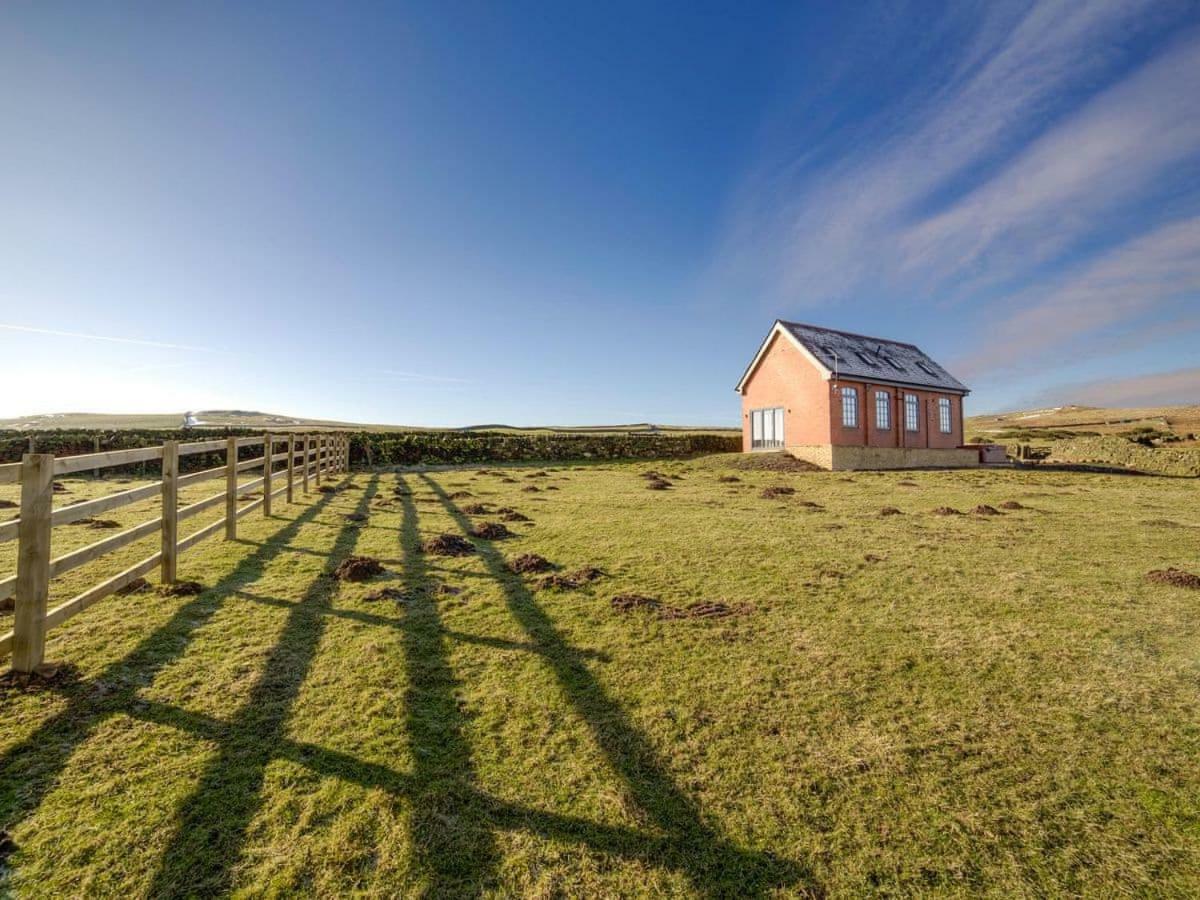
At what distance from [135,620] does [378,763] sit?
3906 millimetres

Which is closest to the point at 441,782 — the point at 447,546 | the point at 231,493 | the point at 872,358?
the point at 447,546

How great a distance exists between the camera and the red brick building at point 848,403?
92.0 feet

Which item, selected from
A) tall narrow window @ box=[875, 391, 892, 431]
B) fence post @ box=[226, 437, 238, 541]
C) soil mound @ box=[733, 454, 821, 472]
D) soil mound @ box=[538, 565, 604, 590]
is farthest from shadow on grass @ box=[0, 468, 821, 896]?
tall narrow window @ box=[875, 391, 892, 431]

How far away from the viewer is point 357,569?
7.29 m

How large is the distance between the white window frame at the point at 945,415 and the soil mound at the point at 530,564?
108 ft

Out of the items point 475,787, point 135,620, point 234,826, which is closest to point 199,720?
point 234,826

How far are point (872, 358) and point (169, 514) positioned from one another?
33.5 m

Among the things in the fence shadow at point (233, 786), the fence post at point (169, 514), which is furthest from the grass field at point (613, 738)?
the fence post at point (169, 514)

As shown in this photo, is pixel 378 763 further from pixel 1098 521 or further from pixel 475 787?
pixel 1098 521

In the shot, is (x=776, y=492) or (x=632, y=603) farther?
(x=776, y=492)

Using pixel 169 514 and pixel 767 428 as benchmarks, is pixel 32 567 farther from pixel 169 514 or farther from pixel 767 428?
pixel 767 428

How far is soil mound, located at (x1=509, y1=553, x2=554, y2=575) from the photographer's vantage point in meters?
7.85

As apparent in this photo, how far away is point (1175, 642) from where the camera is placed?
17.6ft

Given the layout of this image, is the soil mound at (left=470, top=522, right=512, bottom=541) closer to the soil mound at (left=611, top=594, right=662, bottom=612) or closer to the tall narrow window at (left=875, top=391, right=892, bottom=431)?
the soil mound at (left=611, top=594, right=662, bottom=612)
